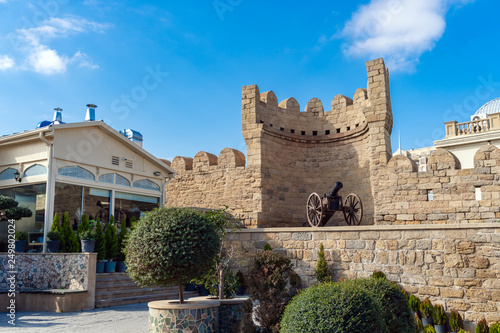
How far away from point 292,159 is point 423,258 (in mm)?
9378

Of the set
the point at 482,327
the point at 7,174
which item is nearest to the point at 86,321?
the point at 7,174

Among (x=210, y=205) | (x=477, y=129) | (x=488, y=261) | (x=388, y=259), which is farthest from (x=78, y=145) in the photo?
(x=477, y=129)

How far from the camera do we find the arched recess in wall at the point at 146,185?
14257mm

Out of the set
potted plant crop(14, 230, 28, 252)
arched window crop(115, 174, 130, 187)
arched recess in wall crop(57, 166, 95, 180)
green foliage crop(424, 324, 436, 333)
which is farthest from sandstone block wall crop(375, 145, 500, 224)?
potted plant crop(14, 230, 28, 252)

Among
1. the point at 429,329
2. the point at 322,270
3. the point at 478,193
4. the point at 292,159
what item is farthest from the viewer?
the point at 292,159

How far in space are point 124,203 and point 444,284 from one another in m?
8.99

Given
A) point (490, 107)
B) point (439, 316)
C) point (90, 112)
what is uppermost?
point (490, 107)

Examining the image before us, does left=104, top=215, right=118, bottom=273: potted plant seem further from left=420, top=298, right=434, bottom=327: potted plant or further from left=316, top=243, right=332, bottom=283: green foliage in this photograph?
left=420, top=298, right=434, bottom=327: potted plant

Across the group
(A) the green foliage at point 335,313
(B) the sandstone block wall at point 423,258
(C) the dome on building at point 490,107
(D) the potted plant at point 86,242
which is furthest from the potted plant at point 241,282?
(C) the dome on building at point 490,107

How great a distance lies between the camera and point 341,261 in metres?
10.4

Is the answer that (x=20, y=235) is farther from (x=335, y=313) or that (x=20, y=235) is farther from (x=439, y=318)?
(x=439, y=318)

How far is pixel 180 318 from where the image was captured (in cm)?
695

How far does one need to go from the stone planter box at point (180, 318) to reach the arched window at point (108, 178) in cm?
669

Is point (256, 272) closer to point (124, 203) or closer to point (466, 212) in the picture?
point (124, 203)
